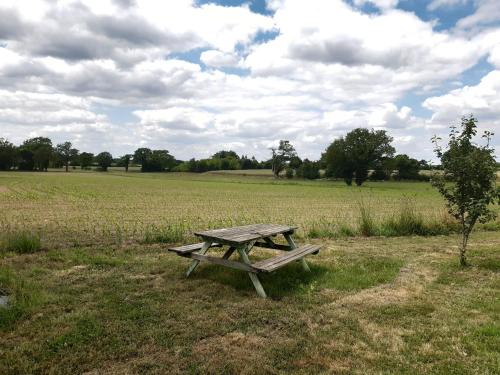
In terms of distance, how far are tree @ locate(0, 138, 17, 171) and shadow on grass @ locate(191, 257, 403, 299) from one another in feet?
339

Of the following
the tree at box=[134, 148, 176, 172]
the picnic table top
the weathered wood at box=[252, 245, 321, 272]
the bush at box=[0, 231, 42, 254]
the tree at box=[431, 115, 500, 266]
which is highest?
the tree at box=[134, 148, 176, 172]

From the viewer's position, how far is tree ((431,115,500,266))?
317 inches

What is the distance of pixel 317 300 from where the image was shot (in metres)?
5.84

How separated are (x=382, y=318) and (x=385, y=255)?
4.22 meters

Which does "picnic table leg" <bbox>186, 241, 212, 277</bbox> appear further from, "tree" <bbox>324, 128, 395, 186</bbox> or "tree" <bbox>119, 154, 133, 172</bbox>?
"tree" <bbox>119, 154, 133, 172</bbox>

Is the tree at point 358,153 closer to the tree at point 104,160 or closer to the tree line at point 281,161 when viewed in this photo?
the tree line at point 281,161

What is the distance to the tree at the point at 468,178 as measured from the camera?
26.4ft

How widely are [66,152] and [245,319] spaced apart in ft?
427

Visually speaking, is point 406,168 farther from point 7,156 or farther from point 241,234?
point 7,156

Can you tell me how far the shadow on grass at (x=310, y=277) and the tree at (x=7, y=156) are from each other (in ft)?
339

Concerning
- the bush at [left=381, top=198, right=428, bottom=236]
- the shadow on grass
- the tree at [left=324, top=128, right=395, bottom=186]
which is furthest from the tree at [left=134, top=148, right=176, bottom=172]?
the shadow on grass

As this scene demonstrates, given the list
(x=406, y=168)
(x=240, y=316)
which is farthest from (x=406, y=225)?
(x=406, y=168)

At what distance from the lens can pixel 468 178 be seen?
26.9 ft

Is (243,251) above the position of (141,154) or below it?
below
